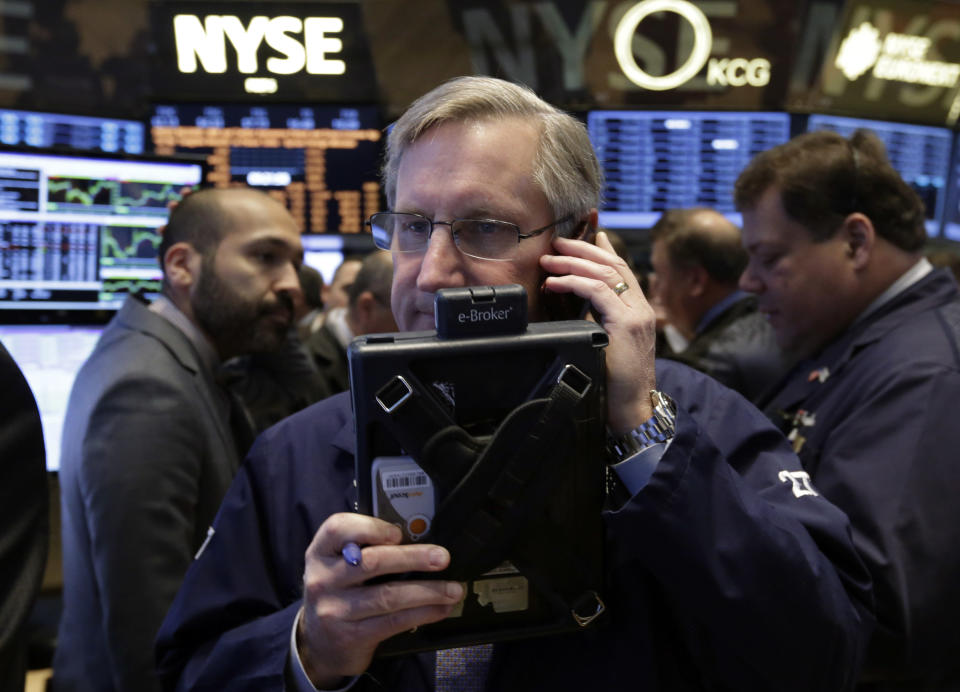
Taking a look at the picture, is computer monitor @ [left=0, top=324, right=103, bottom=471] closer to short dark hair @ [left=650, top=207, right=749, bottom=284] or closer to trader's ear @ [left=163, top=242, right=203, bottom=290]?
trader's ear @ [left=163, top=242, right=203, bottom=290]

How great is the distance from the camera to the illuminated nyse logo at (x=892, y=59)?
463cm

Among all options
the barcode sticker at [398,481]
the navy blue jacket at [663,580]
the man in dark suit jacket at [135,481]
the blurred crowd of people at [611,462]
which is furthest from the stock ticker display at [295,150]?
the barcode sticker at [398,481]


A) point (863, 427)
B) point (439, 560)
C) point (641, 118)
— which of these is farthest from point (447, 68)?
point (439, 560)

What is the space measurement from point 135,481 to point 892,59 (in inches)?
176

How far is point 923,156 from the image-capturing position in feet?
17.3

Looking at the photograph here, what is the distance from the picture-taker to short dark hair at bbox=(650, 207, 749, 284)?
348 cm

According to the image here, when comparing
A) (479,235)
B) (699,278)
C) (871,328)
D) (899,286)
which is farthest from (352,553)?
(699,278)

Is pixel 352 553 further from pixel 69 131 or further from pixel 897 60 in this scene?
pixel 897 60

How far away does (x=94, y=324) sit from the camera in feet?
8.73

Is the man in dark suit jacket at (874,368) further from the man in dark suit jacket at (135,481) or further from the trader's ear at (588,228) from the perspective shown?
the man in dark suit jacket at (135,481)

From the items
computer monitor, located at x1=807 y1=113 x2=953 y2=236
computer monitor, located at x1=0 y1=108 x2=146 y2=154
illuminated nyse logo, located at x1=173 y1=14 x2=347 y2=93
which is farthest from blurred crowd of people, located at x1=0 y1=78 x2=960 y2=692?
computer monitor, located at x1=807 y1=113 x2=953 y2=236

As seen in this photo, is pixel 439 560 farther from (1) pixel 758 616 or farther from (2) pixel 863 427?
(2) pixel 863 427

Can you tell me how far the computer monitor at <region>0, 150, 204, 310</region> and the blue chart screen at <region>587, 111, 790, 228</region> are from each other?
2441 millimetres

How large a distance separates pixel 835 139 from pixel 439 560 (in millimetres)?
1810
